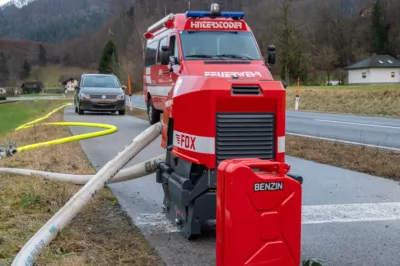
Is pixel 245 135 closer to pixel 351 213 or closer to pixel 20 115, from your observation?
pixel 351 213

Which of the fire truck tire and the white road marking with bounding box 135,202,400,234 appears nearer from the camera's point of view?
the white road marking with bounding box 135,202,400,234

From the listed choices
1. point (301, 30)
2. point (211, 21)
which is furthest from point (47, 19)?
point (211, 21)

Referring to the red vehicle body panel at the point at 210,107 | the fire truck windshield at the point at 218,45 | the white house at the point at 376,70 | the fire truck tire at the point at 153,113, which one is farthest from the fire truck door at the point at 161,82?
the white house at the point at 376,70

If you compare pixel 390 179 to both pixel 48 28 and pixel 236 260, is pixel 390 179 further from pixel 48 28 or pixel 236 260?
pixel 48 28

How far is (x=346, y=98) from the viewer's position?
3288cm

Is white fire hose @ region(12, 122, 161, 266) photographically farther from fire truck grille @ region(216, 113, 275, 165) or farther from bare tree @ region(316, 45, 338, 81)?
bare tree @ region(316, 45, 338, 81)

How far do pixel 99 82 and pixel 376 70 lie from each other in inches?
2520

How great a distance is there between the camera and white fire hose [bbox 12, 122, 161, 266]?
3959 millimetres

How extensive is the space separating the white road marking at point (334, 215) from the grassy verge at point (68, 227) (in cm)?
24

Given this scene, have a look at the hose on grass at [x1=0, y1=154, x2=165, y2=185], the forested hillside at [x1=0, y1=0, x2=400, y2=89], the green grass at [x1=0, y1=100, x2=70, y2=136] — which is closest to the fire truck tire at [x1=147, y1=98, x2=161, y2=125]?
the green grass at [x1=0, y1=100, x2=70, y2=136]

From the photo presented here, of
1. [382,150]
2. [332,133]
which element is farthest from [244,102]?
[332,133]

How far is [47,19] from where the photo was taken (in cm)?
17900

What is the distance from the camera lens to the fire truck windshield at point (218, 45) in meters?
10.7

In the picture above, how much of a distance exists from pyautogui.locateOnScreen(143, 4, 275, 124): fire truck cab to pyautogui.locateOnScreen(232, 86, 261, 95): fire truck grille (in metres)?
5.05
